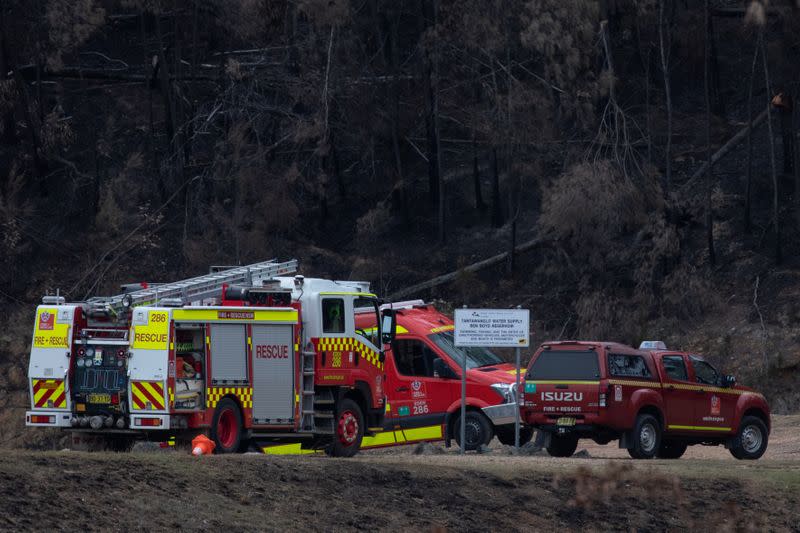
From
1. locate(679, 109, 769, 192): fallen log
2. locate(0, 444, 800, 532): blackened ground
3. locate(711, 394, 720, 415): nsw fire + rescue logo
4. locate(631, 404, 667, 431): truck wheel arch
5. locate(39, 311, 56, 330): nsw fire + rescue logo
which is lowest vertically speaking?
locate(0, 444, 800, 532): blackened ground

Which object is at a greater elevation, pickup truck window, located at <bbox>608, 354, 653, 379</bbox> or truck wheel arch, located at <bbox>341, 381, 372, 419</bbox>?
pickup truck window, located at <bbox>608, 354, 653, 379</bbox>

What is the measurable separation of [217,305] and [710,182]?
21.8 m

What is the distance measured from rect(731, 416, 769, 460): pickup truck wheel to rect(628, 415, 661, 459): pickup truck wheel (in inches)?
74.7

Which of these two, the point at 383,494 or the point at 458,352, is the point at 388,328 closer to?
the point at 458,352

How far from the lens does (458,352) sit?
25234 mm

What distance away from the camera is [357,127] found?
43.0 metres

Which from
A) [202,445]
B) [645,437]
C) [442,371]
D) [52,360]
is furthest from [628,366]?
[52,360]

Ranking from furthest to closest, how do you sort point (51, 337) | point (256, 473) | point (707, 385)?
point (707, 385), point (51, 337), point (256, 473)

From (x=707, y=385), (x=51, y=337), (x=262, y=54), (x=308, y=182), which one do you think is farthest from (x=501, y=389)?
(x=262, y=54)

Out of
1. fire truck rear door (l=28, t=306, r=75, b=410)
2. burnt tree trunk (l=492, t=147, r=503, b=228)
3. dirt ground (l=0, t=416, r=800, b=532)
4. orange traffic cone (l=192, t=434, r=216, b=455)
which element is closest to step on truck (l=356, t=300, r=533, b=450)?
dirt ground (l=0, t=416, r=800, b=532)

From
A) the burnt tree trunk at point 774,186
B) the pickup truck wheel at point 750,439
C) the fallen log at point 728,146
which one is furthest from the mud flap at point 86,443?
the fallen log at point 728,146

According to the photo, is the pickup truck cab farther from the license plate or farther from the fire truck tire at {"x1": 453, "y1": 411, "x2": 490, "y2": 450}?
the license plate

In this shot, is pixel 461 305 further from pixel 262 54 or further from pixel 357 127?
pixel 262 54

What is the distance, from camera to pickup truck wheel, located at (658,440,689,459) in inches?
945
